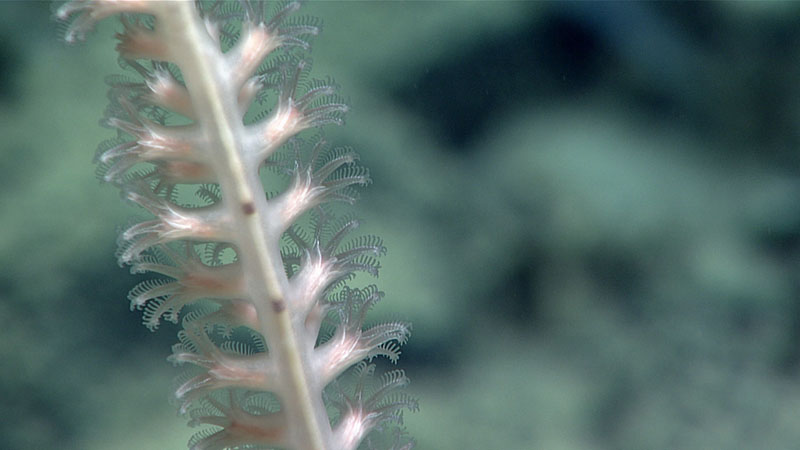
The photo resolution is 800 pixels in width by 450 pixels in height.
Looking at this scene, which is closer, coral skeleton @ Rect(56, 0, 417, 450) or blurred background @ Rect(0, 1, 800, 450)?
coral skeleton @ Rect(56, 0, 417, 450)

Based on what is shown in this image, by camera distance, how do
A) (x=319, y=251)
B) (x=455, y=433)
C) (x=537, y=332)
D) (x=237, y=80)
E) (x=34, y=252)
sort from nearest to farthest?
1. (x=237, y=80)
2. (x=319, y=251)
3. (x=34, y=252)
4. (x=455, y=433)
5. (x=537, y=332)

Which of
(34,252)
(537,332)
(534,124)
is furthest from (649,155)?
(34,252)

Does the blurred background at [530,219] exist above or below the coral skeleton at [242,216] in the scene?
above

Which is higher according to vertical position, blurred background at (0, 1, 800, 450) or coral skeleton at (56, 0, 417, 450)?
blurred background at (0, 1, 800, 450)

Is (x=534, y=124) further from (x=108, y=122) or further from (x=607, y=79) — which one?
(x=108, y=122)

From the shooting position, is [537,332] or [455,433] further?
[537,332]

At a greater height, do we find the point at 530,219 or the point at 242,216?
the point at 530,219

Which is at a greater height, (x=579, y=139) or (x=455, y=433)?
(x=579, y=139)

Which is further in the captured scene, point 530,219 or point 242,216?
point 530,219
